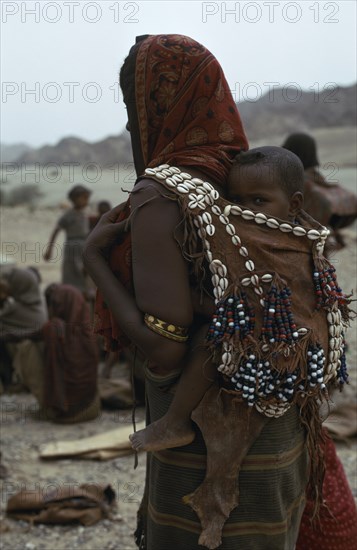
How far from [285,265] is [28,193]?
96.5ft

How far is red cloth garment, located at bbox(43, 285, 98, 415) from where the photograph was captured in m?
5.78

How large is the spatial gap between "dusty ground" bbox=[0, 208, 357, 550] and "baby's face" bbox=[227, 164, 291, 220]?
98cm

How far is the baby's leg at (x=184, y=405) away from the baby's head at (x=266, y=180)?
364mm

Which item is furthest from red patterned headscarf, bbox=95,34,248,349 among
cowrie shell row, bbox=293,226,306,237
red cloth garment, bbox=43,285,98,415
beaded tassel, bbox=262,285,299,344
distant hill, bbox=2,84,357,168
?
distant hill, bbox=2,84,357,168

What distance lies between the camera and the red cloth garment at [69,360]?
19.0 ft

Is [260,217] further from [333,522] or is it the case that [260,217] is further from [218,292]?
[333,522]

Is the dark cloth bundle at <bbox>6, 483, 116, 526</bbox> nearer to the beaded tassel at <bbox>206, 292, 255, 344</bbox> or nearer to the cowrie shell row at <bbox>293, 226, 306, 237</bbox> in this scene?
the beaded tassel at <bbox>206, 292, 255, 344</bbox>

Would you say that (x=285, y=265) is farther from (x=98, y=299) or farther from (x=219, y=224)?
(x=98, y=299)

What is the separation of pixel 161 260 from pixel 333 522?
1.43 meters

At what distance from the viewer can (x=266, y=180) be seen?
6.14 ft

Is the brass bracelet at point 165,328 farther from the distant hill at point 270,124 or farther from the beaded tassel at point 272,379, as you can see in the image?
the distant hill at point 270,124

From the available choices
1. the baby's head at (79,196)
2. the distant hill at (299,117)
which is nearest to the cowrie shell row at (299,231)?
the baby's head at (79,196)

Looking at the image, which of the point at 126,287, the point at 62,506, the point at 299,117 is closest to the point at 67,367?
the point at 62,506

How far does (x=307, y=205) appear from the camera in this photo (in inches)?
181
